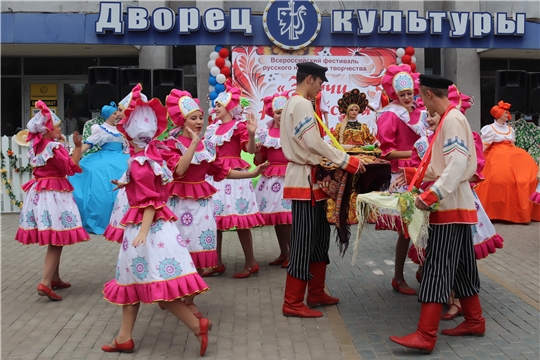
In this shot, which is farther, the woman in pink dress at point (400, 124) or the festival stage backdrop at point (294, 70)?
the festival stage backdrop at point (294, 70)

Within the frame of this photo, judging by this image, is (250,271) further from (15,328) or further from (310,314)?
(15,328)

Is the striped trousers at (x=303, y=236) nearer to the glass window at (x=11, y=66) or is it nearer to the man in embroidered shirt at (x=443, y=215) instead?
the man in embroidered shirt at (x=443, y=215)

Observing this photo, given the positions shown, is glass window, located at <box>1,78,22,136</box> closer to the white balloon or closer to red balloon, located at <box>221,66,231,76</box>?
red balloon, located at <box>221,66,231,76</box>

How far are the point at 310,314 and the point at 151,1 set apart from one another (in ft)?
38.2

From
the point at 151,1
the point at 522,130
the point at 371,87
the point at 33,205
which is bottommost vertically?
the point at 33,205

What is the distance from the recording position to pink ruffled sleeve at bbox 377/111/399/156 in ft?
22.6

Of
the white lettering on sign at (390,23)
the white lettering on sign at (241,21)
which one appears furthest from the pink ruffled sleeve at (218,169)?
the white lettering on sign at (390,23)

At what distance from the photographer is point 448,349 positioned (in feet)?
17.6

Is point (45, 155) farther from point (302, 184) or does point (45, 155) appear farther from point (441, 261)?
point (441, 261)

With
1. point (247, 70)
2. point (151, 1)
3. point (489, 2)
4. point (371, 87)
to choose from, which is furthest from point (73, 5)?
point (489, 2)

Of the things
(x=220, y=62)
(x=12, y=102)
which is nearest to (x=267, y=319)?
(x=220, y=62)

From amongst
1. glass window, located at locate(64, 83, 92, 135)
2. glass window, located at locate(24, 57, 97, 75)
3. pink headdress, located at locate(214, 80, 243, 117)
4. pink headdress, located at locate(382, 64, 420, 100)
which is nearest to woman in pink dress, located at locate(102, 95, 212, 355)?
pink headdress, located at locate(214, 80, 243, 117)

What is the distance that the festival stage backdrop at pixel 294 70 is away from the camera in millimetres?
14188

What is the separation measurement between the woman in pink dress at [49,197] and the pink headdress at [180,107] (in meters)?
1.39
